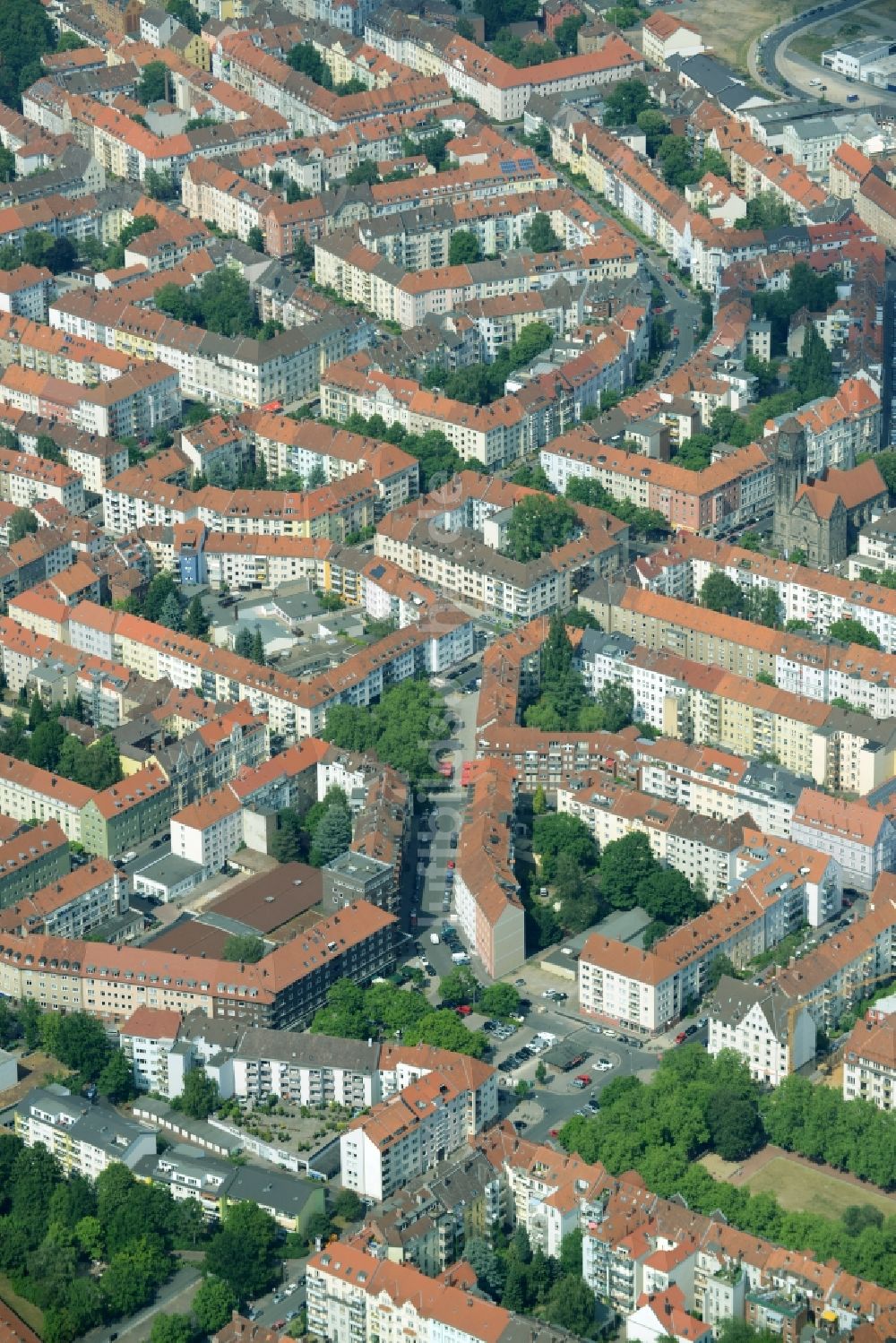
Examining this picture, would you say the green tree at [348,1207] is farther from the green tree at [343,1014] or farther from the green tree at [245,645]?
the green tree at [245,645]

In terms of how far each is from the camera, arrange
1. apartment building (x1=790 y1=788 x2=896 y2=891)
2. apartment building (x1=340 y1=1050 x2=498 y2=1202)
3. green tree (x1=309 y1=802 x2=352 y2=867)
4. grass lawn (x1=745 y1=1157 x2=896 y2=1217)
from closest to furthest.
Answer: grass lawn (x1=745 y1=1157 x2=896 y2=1217) < apartment building (x1=340 y1=1050 x2=498 y2=1202) < apartment building (x1=790 y1=788 x2=896 y2=891) < green tree (x1=309 y1=802 x2=352 y2=867)

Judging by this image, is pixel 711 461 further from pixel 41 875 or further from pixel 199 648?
pixel 41 875

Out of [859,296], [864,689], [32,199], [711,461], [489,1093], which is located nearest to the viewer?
[489,1093]

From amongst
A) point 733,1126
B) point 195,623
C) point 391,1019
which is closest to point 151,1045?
point 391,1019

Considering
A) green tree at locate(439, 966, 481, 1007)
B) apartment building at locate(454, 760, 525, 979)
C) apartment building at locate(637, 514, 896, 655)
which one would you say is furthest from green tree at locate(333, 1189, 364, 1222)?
apartment building at locate(637, 514, 896, 655)

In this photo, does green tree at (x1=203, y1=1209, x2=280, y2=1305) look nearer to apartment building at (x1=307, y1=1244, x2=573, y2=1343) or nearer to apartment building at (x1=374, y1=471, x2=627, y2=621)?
apartment building at (x1=307, y1=1244, x2=573, y2=1343)

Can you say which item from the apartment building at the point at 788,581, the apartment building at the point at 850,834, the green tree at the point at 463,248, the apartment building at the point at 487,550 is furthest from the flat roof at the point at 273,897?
the green tree at the point at 463,248

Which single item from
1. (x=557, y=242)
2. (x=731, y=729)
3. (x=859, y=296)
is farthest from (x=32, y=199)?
(x=731, y=729)
